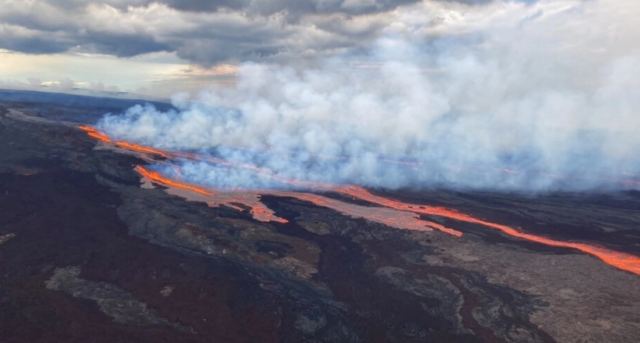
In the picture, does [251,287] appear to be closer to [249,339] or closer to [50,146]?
[249,339]

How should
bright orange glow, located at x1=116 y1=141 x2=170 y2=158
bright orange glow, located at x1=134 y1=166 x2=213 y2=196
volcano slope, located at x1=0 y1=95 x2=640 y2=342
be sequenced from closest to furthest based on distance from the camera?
volcano slope, located at x1=0 y1=95 x2=640 y2=342
bright orange glow, located at x1=134 y1=166 x2=213 y2=196
bright orange glow, located at x1=116 y1=141 x2=170 y2=158

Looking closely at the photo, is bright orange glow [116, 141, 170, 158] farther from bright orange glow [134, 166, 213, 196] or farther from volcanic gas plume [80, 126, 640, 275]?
bright orange glow [134, 166, 213, 196]

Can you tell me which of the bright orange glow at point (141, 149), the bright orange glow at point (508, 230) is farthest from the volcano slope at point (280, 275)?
the bright orange glow at point (141, 149)

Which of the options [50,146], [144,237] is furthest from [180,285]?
[50,146]

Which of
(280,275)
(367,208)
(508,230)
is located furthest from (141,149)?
(508,230)

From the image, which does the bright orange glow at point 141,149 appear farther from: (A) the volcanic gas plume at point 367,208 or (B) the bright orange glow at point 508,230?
(B) the bright orange glow at point 508,230

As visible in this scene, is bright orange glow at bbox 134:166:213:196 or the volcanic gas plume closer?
the volcanic gas plume

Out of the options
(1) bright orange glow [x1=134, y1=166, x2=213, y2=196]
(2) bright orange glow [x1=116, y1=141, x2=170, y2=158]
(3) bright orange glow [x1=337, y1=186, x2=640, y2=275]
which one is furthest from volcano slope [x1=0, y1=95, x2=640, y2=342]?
(2) bright orange glow [x1=116, y1=141, x2=170, y2=158]

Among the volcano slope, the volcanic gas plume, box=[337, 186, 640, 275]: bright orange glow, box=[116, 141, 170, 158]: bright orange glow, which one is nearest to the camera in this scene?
the volcano slope

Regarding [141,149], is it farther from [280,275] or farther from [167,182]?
[280,275]
